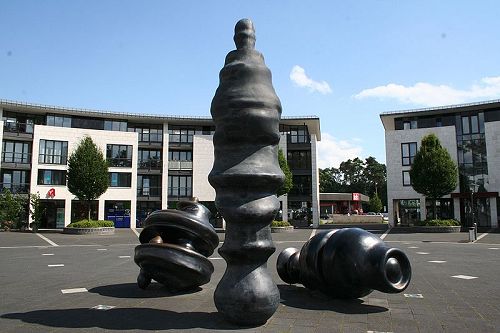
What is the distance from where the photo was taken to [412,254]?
15.8 metres

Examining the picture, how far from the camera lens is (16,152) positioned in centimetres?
4044

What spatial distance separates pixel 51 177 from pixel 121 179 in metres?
6.66

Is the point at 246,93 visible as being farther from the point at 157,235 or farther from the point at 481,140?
the point at 481,140

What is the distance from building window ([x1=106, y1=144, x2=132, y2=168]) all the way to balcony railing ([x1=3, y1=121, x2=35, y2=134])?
7375 mm

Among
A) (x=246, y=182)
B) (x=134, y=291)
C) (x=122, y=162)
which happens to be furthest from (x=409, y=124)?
(x=246, y=182)

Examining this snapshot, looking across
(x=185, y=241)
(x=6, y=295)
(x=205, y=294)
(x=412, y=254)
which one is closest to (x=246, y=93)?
(x=185, y=241)

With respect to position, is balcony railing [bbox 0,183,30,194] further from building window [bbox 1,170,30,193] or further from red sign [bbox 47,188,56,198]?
red sign [bbox 47,188,56,198]

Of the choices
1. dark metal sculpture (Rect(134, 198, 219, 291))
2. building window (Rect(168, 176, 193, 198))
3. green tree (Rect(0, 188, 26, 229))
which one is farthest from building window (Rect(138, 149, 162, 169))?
dark metal sculpture (Rect(134, 198, 219, 291))

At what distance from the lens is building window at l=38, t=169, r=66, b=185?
4069 cm

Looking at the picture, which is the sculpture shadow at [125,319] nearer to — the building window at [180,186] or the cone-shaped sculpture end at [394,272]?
the cone-shaped sculpture end at [394,272]

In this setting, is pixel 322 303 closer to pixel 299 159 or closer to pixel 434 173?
pixel 434 173

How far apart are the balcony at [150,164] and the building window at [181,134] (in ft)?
9.52

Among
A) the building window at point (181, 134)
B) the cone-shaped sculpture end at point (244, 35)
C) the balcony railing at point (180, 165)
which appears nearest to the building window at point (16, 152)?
the balcony railing at point (180, 165)

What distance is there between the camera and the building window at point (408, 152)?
4103cm
